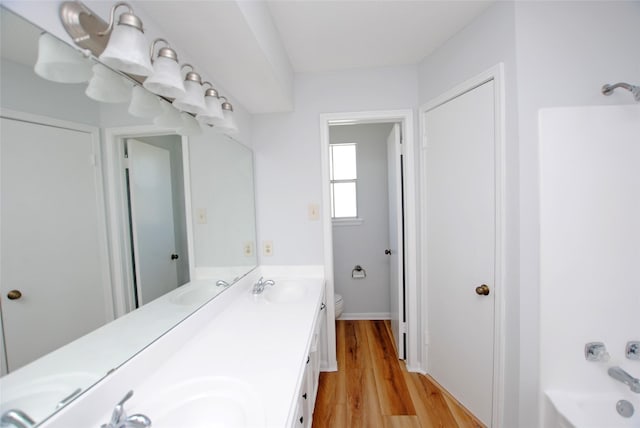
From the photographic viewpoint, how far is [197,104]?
3.23 feet

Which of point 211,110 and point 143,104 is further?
point 211,110

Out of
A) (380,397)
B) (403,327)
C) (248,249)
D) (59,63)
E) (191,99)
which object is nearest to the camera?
(59,63)

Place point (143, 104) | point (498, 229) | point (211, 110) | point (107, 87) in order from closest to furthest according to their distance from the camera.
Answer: point (107, 87), point (143, 104), point (211, 110), point (498, 229)

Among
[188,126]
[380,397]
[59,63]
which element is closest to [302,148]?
[188,126]

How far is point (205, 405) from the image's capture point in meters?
0.77

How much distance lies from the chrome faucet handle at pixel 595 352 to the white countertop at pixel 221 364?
1.40 metres

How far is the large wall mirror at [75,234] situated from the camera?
1.73ft

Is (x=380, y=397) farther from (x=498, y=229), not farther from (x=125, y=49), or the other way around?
(x=125, y=49)

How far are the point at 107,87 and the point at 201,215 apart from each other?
673 mm

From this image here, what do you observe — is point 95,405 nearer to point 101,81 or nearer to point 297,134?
point 101,81

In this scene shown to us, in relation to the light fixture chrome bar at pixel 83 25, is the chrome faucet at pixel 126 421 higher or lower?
lower

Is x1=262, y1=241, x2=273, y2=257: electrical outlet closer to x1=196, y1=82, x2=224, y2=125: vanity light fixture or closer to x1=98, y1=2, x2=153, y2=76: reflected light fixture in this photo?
x1=196, y1=82, x2=224, y2=125: vanity light fixture

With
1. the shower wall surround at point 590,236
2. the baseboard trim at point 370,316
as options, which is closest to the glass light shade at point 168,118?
the shower wall surround at point 590,236

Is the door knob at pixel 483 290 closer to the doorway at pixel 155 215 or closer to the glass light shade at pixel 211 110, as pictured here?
the doorway at pixel 155 215
